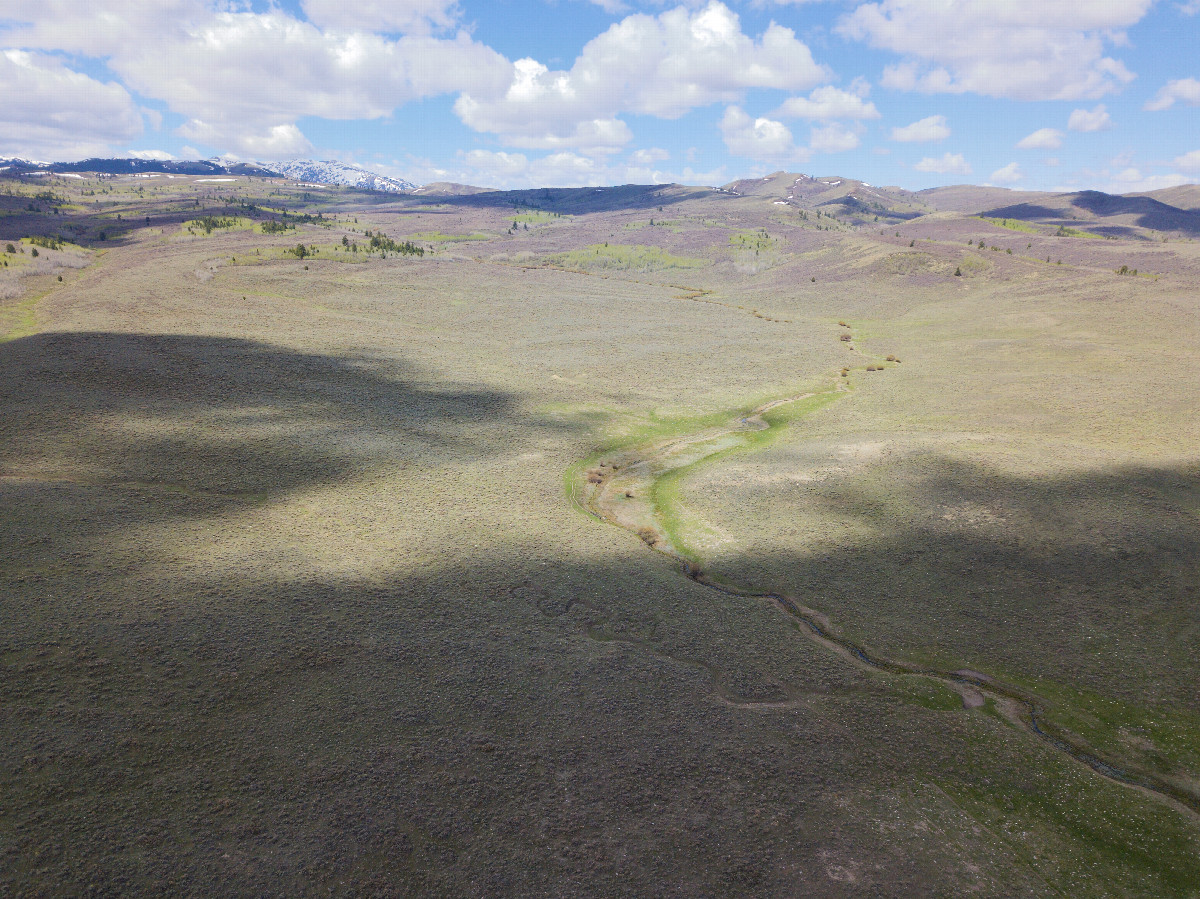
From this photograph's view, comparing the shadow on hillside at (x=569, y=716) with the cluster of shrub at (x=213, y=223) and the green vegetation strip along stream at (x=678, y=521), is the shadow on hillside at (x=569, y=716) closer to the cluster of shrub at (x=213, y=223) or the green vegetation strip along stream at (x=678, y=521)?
the green vegetation strip along stream at (x=678, y=521)

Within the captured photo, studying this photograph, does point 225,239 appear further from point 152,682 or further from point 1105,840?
point 1105,840

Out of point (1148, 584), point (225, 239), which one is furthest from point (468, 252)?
point (1148, 584)

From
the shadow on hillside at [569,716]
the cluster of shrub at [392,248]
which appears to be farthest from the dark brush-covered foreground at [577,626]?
Result: the cluster of shrub at [392,248]

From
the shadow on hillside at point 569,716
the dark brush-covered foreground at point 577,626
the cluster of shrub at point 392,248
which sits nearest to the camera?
the shadow on hillside at point 569,716

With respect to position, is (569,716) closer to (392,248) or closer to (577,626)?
(577,626)

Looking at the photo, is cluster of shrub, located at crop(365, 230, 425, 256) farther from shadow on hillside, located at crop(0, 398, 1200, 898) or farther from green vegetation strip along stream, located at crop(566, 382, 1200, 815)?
shadow on hillside, located at crop(0, 398, 1200, 898)

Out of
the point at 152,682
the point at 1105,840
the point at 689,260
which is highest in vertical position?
the point at 689,260
